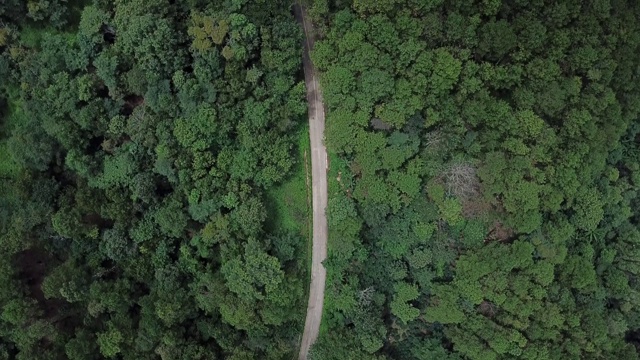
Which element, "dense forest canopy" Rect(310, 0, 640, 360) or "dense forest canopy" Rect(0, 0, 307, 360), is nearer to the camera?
"dense forest canopy" Rect(310, 0, 640, 360)

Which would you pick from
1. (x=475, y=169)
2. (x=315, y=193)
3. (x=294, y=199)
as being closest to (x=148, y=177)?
(x=294, y=199)

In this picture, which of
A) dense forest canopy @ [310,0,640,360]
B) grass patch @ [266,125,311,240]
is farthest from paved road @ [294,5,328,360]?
dense forest canopy @ [310,0,640,360]

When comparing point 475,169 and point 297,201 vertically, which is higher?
point 475,169

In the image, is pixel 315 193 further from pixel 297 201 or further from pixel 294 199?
pixel 294 199

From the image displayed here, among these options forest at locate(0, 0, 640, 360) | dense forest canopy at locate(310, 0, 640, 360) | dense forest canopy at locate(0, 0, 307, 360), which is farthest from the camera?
dense forest canopy at locate(0, 0, 307, 360)

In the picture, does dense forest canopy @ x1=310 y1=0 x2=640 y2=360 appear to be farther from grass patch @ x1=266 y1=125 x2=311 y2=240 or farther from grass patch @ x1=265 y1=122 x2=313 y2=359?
grass patch @ x1=266 y1=125 x2=311 y2=240

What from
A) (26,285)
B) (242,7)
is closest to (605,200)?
(242,7)

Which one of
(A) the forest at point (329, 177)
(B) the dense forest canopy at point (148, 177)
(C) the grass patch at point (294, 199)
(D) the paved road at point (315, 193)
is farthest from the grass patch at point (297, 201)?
(B) the dense forest canopy at point (148, 177)
